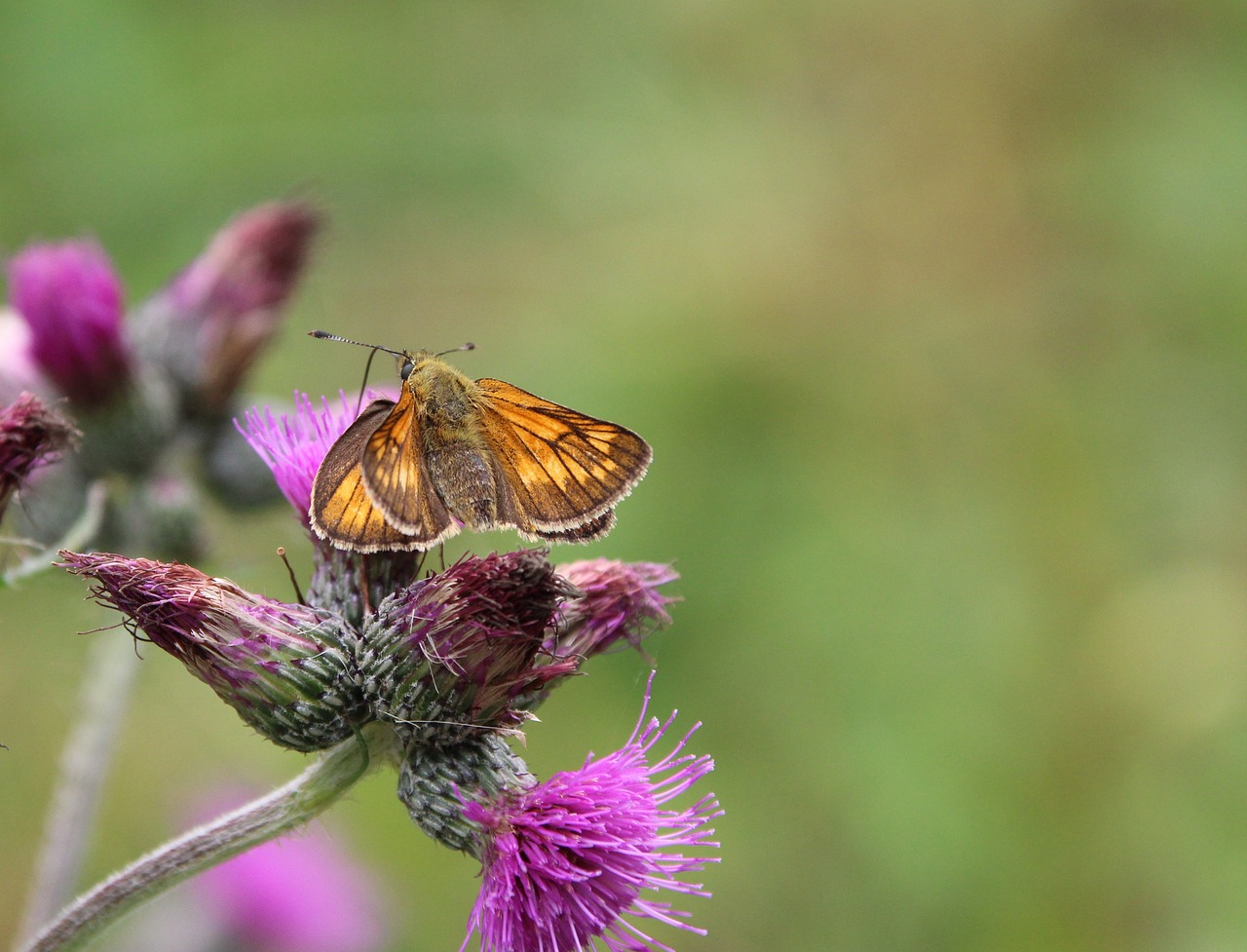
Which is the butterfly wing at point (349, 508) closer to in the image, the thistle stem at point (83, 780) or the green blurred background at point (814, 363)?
the green blurred background at point (814, 363)

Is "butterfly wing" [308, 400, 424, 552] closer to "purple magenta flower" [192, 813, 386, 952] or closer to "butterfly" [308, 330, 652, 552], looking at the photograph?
"butterfly" [308, 330, 652, 552]

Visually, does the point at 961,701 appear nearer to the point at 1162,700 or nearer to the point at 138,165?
the point at 1162,700

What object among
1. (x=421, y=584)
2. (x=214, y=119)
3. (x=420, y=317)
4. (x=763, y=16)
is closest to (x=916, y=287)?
(x=763, y=16)

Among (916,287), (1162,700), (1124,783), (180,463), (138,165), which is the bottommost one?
(180,463)

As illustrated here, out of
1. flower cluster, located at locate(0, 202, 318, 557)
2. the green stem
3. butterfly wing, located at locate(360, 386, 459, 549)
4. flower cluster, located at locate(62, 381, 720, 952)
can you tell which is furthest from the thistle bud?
flower cluster, located at locate(0, 202, 318, 557)

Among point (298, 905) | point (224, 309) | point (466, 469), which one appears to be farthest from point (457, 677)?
point (298, 905)

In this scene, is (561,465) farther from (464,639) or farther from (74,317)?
(74,317)

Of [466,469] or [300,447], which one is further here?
[300,447]
